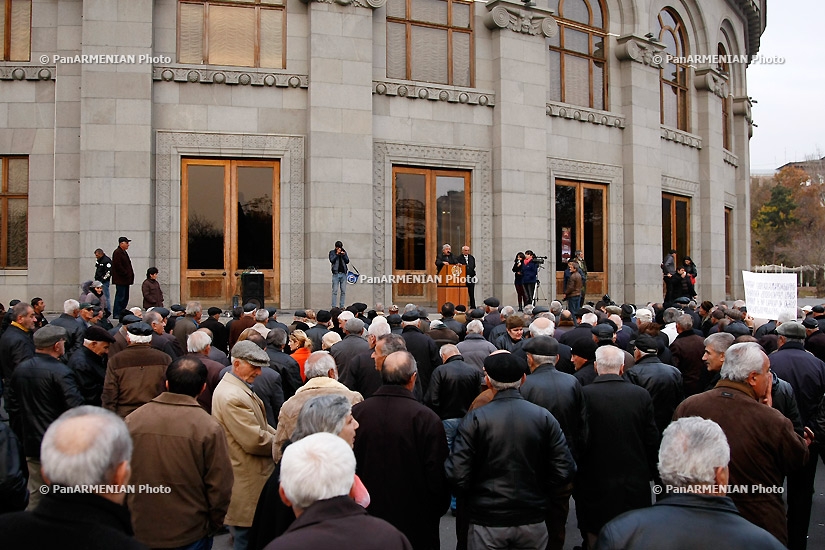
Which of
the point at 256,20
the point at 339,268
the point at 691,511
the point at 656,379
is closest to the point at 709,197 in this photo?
the point at 339,268

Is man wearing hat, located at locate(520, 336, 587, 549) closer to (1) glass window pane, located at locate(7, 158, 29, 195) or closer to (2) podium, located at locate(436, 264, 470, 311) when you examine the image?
(2) podium, located at locate(436, 264, 470, 311)

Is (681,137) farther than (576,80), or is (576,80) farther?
(681,137)

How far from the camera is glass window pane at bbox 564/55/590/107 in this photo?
23438 mm

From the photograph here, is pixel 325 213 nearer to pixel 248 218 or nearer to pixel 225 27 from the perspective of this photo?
pixel 248 218

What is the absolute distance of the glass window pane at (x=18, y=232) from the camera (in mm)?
18609

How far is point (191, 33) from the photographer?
1895 centimetres

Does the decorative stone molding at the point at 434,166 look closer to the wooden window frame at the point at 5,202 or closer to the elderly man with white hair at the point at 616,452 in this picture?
the wooden window frame at the point at 5,202

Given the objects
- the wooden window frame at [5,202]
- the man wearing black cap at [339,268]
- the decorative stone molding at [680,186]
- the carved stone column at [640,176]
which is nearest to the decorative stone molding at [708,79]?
the decorative stone molding at [680,186]

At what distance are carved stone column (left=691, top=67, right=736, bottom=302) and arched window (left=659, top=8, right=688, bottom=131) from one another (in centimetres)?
71

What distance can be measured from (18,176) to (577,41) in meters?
17.6

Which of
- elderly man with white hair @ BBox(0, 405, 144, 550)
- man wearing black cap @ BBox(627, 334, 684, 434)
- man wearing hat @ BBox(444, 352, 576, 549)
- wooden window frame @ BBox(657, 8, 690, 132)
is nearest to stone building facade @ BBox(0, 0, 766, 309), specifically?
wooden window frame @ BBox(657, 8, 690, 132)

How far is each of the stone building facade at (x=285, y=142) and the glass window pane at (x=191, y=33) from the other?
5 centimetres

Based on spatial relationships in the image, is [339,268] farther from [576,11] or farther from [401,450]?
[401,450]

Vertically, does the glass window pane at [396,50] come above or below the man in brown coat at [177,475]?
above
